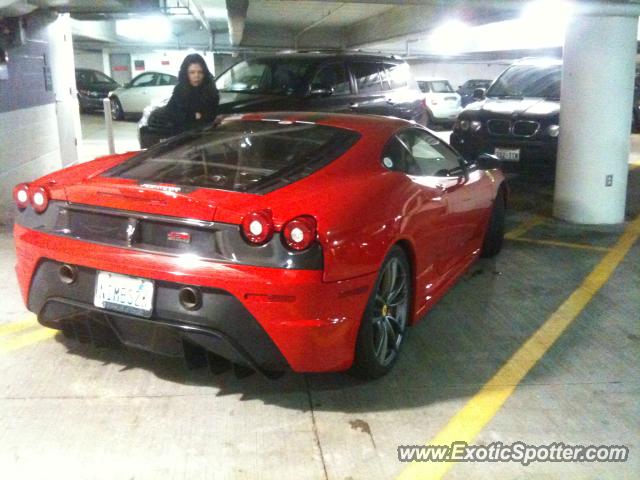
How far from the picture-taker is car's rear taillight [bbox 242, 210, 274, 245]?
3148mm

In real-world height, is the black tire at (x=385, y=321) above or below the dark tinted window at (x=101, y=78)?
below

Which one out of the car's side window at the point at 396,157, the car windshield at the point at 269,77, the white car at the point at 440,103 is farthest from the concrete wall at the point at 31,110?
the white car at the point at 440,103

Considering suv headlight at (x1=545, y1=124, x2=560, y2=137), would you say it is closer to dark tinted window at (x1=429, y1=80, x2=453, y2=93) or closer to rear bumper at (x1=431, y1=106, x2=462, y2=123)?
rear bumper at (x1=431, y1=106, x2=462, y2=123)

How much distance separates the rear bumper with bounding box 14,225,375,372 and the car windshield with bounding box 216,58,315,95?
21.2 ft

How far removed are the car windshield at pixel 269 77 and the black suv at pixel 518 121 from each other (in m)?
2.39

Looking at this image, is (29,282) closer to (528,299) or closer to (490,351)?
(490,351)

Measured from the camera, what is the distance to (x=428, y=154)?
204 inches

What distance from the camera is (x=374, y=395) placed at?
3.66 m

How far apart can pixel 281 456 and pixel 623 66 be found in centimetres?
567

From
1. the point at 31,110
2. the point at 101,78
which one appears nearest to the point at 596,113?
the point at 31,110

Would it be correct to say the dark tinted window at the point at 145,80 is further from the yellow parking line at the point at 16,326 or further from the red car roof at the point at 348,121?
the yellow parking line at the point at 16,326

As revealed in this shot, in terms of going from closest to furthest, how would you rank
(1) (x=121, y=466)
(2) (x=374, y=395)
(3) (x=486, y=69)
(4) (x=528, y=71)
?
1. (1) (x=121, y=466)
2. (2) (x=374, y=395)
3. (4) (x=528, y=71)
4. (3) (x=486, y=69)

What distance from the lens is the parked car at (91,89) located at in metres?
22.1

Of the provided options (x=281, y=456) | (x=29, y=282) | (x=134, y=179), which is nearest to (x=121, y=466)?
(x=281, y=456)
